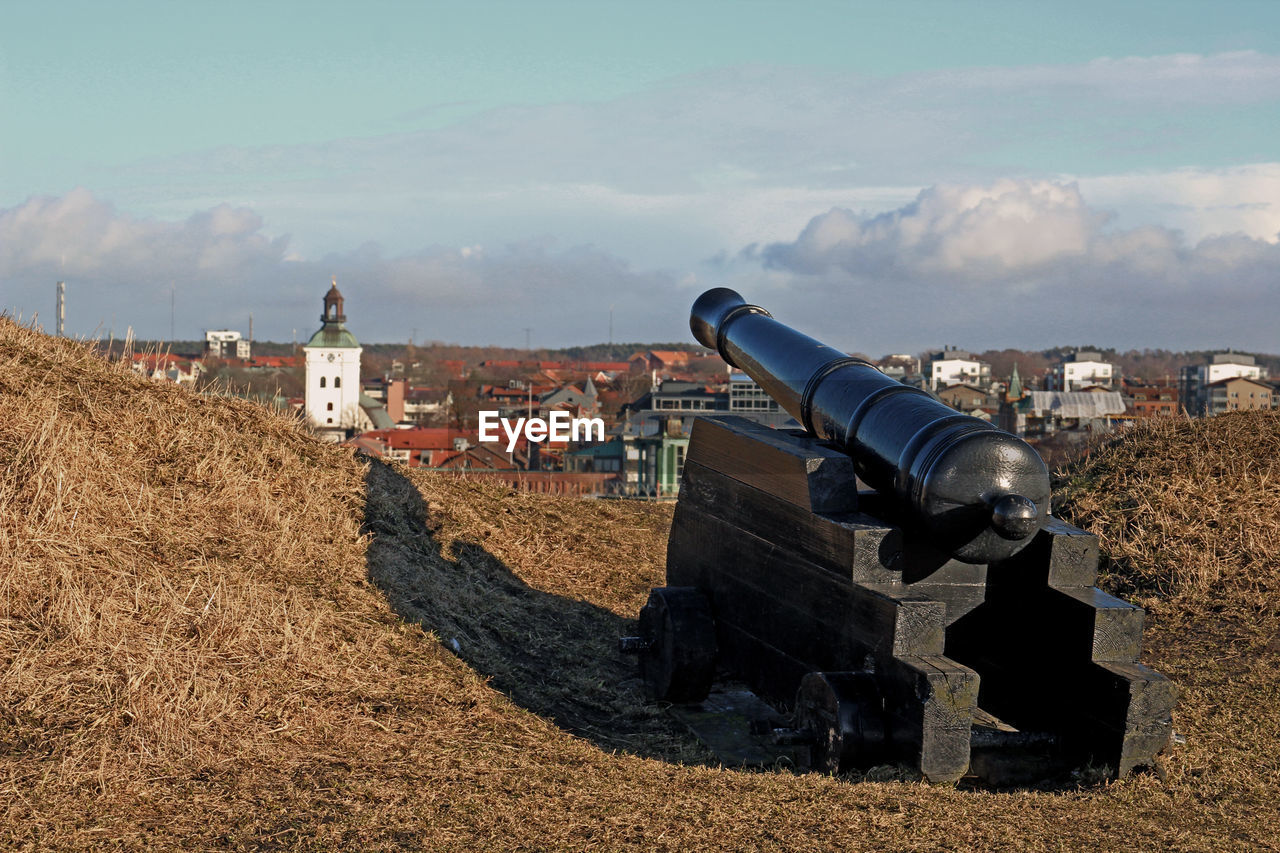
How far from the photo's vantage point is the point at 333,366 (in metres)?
97.2

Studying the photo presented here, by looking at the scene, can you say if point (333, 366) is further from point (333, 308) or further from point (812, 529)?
point (812, 529)

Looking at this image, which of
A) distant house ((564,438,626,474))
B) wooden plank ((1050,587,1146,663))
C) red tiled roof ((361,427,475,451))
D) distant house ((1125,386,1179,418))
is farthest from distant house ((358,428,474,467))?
wooden plank ((1050,587,1146,663))

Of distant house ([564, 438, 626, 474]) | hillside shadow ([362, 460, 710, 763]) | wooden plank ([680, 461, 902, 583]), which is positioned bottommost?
distant house ([564, 438, 626, 474])

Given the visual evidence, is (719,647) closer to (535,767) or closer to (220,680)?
(535,767)

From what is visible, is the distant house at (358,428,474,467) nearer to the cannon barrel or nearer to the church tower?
the church tower

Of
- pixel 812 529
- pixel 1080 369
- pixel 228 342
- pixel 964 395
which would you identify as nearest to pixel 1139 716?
pixel 812 529

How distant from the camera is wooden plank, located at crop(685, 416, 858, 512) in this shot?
18.7 ft

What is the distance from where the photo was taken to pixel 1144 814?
479 centimetres

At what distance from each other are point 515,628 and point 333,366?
9186 cm

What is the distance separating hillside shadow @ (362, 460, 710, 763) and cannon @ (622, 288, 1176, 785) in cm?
63

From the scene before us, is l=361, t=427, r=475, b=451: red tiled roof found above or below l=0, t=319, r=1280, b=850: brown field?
below

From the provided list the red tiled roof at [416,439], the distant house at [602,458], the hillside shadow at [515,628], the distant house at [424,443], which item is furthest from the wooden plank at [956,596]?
the red tiled roof at [416,439]

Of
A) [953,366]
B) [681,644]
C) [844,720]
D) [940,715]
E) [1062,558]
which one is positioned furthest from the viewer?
[953,366]

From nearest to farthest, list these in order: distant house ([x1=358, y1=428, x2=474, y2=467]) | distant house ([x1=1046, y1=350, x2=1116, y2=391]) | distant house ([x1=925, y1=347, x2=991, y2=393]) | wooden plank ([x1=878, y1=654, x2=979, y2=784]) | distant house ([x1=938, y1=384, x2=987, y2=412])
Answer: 1. wooden plank ([x1=878, y1=654, x2=979, y2=784])
2. distant house ([x1=358, y1=428, x2=474, y2=467])
3. distant house ([x1=938, y1=384, x2=987, y2=412])
4. distant house ([x1=1046, y1=350, x2=1116, y2=391])
5. distant house ([x1=925, y1=347, x2=991, y2=393])
